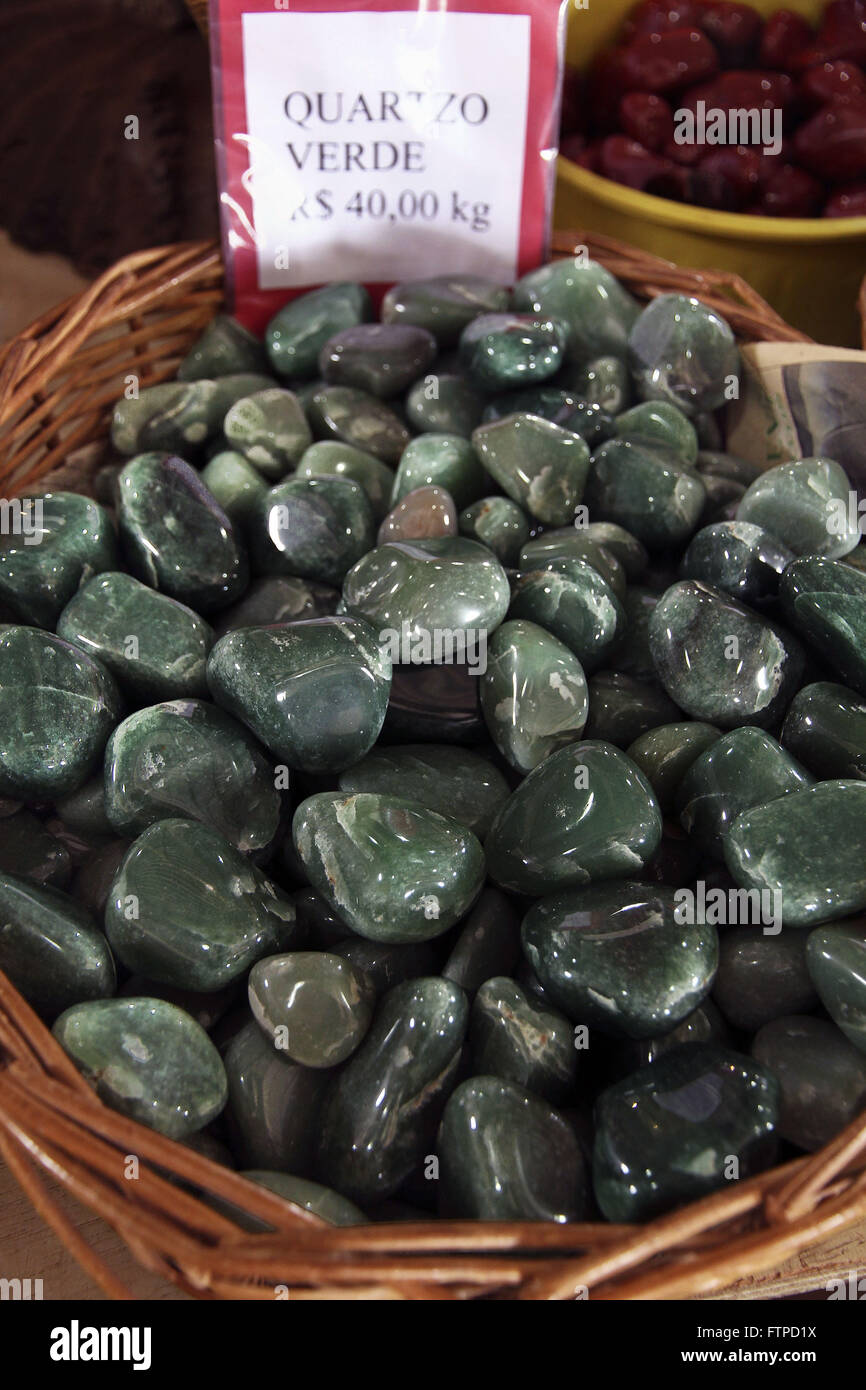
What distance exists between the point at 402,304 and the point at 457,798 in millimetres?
460

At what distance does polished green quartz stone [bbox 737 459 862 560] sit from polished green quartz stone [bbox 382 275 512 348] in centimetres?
28

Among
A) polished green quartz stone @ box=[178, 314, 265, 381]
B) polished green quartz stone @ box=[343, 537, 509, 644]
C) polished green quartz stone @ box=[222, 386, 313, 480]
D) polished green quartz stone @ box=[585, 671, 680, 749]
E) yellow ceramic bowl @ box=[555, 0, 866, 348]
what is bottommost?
polished green quartz stone @ box=[585, 671, 680, 749]

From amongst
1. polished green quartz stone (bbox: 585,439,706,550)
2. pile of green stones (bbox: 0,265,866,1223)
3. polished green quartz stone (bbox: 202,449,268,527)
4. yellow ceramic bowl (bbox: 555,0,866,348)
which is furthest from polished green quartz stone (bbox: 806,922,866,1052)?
yellow ceramic bowl (bbox: 555,0,866,348)

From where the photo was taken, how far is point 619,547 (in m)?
0.71

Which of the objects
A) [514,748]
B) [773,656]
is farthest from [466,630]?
[773,656]

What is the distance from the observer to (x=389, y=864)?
51 centimetres

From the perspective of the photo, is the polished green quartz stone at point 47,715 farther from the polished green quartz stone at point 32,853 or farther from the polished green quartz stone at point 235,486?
the polished green quartz stone at point 235,486

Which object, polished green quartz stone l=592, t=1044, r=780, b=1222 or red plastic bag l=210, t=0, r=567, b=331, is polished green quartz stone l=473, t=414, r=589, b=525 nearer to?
red plastic bag l=210, t=0, r=567, b=331

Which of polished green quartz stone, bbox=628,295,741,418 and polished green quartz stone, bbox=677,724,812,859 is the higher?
polished green quartz stone, bbox=628,295,741,418

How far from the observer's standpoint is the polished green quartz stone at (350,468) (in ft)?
2.47

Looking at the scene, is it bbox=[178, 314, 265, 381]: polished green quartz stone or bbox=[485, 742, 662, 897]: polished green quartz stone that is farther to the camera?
bbox=[178, 314, 265, 381]: polished green quartz stone

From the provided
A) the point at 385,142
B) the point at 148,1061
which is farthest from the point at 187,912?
the point at 385,142

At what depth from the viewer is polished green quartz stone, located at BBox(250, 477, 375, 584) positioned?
693 mm
